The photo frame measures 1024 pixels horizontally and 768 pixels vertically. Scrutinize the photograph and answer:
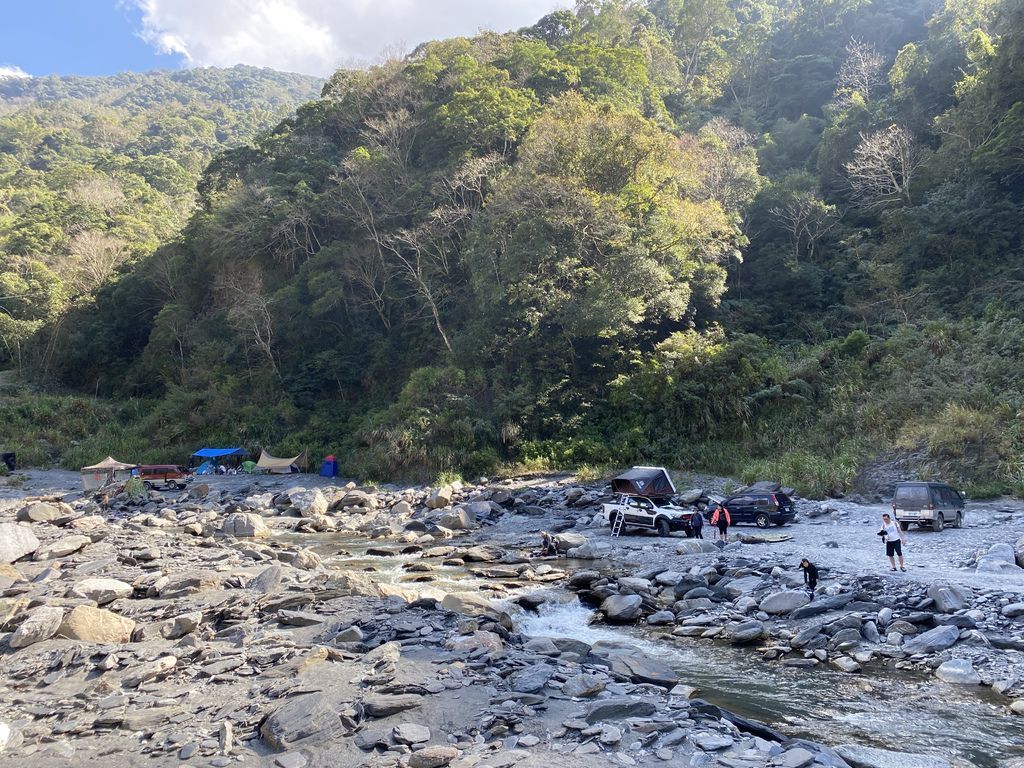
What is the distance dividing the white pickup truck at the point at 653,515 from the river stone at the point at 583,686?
12.0 m

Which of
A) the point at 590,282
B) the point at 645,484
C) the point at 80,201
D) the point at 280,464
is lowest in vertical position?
the point at 280,464

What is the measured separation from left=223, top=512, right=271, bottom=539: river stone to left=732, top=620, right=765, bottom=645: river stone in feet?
54.8

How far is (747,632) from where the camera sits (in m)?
11.5

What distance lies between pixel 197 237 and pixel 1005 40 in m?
49.7

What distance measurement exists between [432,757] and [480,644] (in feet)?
11.8

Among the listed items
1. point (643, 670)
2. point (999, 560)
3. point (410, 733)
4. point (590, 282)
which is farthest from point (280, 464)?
point (999, 560)

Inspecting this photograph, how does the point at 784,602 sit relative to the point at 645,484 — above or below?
below

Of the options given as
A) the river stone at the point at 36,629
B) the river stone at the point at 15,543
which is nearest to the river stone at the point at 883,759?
the river stone at the point at 36,629

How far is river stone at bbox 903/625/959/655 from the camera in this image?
10.3m

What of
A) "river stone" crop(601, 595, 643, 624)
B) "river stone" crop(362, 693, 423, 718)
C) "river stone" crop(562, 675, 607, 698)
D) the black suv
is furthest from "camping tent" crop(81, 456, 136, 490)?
"river stone" crop(562, 675, 607, 698)

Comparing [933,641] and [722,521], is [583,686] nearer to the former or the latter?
[933,641]

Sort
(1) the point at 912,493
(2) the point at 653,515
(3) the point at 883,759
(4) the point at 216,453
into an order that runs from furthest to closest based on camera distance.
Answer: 1. (4) the point at 216,453
2. (2) the point at 653,515
3. (1) the point at 912,493
4. (3) the point at 883,759

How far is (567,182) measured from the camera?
110 ft

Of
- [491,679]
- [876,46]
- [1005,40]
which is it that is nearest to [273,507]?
[491,679]
